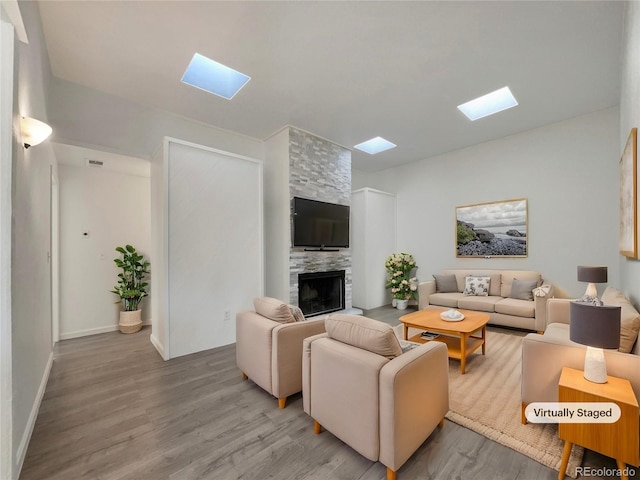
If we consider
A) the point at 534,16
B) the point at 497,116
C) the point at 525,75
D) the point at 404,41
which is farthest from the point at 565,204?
the point at 404,41

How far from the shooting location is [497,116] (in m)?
4.09

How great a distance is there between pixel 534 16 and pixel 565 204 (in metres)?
3.12

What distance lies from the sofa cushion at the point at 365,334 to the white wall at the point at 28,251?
1820mm

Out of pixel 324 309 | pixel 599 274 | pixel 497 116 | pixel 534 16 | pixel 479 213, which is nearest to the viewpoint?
pixel 534 16

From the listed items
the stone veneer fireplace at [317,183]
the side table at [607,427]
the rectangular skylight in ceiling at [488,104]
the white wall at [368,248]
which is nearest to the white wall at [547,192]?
the white wall at [368,248]

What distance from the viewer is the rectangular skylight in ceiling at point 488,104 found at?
147 inches

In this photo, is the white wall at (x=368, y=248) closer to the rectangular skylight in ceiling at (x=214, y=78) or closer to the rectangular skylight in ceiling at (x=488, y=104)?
the rectangular skylight in ceiling at (x=488, y=104)

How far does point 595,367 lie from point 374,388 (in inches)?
49.2

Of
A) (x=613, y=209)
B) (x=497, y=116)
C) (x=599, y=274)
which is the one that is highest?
(x=497, y=116)

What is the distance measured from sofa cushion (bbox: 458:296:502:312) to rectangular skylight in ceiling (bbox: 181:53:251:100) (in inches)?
176

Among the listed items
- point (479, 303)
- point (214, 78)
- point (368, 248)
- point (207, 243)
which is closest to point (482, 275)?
point (479, 303)

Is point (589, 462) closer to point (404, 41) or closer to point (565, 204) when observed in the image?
point (404, 41)

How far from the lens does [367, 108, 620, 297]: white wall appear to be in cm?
396

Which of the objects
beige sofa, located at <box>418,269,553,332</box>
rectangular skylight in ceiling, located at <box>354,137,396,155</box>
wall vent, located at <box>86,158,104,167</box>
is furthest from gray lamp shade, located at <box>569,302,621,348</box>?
wall vent, located at <box>86,158,104,167</box>
